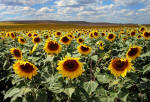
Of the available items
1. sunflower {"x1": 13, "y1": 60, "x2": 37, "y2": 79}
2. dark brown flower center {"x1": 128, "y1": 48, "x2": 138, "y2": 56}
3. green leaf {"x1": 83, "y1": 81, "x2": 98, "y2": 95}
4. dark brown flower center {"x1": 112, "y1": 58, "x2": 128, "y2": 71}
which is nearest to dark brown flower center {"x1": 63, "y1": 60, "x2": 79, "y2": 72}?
green leaf {"x1": 83, "y1": 81, "x2": 98, "y2": 95}

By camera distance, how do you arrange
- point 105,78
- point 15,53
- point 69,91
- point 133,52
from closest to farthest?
point 69,91 → point 105,78 → point 133,52 → point 15,53

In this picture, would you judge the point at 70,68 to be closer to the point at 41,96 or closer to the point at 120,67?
the point at 41,96

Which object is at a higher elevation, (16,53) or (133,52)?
(133,52)

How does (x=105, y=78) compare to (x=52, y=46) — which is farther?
(x=52, y=46)

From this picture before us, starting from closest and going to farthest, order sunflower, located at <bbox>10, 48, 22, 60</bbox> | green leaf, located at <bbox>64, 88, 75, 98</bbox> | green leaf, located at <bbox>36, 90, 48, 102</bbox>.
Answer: green leaf, located at <bbox>64, 88, 75, 98</bbox>
green leaf, located at <bbox>36, 90, 48, 102</bbox>
sunflower, located at <bbox>10, 48, 22, 60</bbox>

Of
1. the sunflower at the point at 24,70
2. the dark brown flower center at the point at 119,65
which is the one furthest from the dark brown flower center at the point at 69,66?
the dark brown flower center at the point at 119,65

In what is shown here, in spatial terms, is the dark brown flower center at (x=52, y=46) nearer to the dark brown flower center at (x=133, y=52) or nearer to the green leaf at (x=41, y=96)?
the green leaf at (x=41, y=96)

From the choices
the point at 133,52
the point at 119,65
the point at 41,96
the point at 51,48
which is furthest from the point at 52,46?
the point at 133,52

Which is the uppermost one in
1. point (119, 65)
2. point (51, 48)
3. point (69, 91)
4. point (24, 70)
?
point (51, 48)

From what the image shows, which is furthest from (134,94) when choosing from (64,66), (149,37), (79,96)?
(149,37)

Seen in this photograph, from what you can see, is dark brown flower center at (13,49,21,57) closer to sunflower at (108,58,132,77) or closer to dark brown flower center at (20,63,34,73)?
dark brown flower center at (20,63,34,73)

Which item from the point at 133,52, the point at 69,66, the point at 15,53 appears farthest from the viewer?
the point at 15,53

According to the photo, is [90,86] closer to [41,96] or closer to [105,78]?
[105,78]

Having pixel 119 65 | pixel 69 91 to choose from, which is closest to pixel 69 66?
pixel 69 91
